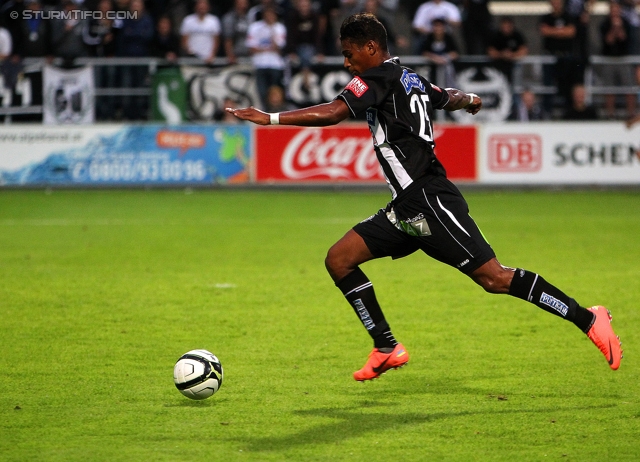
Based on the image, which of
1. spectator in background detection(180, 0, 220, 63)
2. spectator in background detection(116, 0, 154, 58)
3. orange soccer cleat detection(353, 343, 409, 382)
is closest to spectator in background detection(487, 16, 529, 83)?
spectator in background detection(180, 0, 220, 63)

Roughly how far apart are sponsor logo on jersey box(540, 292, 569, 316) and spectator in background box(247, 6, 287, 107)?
14426mm

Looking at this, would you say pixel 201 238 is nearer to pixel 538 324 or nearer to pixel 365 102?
pixel 538 324

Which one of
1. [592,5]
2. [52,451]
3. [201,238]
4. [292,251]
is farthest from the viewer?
[592,5]

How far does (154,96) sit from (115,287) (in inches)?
408

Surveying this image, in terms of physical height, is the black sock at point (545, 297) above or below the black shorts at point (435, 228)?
below

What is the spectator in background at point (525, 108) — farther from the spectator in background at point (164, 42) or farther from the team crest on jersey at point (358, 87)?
the team crest on jersey at point (358, 87)

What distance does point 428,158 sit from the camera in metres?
6.05

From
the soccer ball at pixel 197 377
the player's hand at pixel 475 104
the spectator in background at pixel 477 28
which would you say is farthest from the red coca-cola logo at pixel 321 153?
the soccer ball at pixel 197 377

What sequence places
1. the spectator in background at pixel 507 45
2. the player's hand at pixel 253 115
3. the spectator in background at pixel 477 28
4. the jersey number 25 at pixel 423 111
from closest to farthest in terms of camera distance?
the player's hand at pixel 253 115 < the jersey number 25 at pixel 423 111 < the spectator in background at pixel 507 45 < the spectator in background at pixel 477 28

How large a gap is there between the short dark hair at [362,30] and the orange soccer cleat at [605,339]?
6.95 feet

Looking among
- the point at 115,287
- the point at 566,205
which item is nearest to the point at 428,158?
the point at 115,287

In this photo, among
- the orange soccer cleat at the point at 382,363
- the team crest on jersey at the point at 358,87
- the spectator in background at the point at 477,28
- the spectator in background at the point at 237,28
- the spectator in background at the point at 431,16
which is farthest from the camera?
the spectator in background at the point at 477,28

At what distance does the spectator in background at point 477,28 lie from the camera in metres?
21.1

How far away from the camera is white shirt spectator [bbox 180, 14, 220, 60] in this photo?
20141 mm
